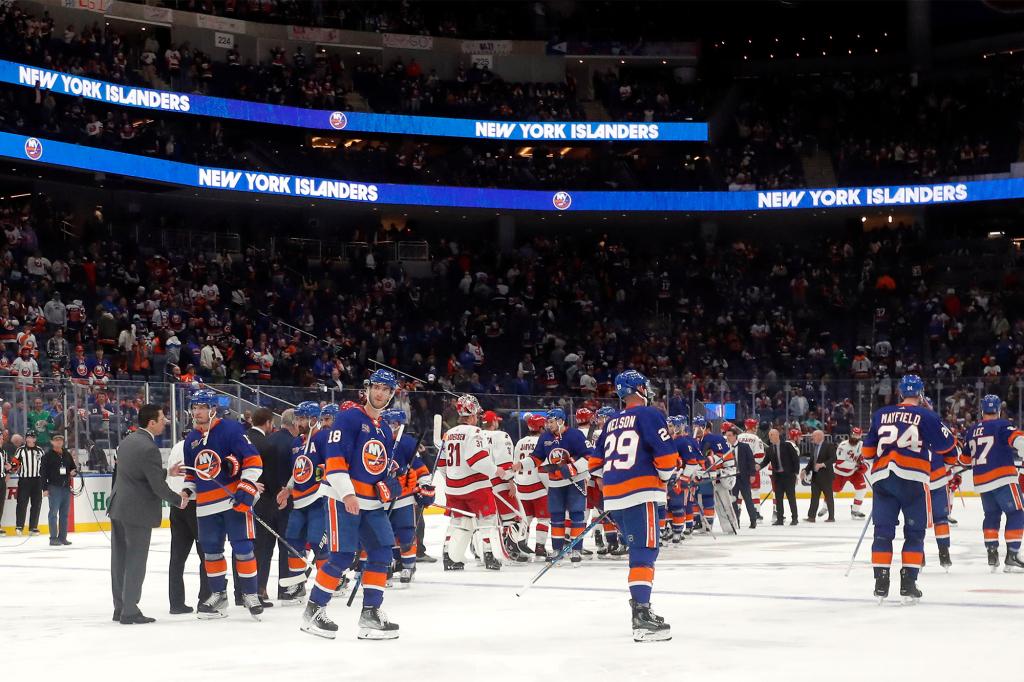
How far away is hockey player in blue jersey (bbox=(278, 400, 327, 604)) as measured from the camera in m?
11.2

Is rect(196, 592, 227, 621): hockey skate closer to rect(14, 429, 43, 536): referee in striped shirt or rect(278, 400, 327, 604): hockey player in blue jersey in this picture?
rect(278, 400, 327, 604): hockey player in blue jersey

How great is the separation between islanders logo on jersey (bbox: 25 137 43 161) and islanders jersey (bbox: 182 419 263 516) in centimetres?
2126

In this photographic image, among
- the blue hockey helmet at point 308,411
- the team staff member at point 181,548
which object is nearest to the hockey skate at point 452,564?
the blue hockey helmet at point 308,411

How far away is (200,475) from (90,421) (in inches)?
432

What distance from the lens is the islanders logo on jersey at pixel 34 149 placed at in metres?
29.6

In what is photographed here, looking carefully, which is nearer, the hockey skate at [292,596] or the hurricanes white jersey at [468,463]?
the hockey skate at [292,596]

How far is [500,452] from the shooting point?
14.4 meters

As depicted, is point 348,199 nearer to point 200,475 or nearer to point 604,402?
point 604,402

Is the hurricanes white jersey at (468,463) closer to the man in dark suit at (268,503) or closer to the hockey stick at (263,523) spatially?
the hockey stick at (263,523)

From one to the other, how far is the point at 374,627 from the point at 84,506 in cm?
1360

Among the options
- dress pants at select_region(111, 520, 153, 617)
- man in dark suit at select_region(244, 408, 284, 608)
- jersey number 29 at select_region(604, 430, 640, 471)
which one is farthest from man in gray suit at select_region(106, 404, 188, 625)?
jersey number 29 at select_region(604, 430, 640, 471)

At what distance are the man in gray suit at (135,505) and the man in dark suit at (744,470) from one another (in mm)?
11462

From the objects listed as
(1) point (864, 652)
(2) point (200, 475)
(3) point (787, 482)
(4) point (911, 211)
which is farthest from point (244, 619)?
(4) point (911, 211)

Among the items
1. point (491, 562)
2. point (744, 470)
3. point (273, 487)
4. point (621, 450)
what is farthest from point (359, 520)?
point (744, 470)
